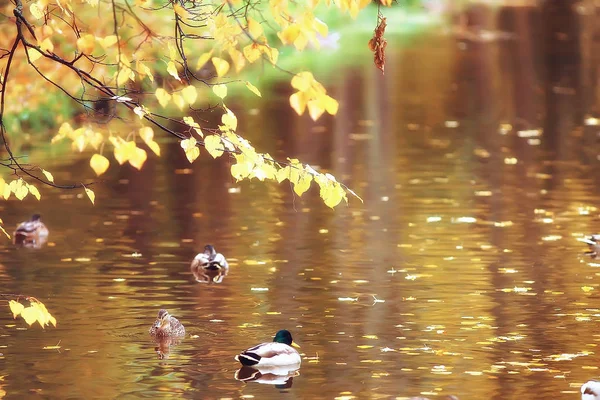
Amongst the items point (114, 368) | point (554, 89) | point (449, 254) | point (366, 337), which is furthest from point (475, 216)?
point (554, 89)

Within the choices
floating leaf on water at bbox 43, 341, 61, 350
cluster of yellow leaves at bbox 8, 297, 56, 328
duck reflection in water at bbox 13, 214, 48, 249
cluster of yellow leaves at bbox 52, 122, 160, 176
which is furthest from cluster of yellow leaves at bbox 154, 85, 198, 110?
duck reflection in water at bbox 13, 214, 48, 249

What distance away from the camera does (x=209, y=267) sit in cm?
1492

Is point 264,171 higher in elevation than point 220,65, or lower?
lower

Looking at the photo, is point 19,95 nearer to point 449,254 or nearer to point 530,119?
point 530,119

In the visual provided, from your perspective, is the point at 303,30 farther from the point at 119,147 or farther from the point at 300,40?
the point at 119,147

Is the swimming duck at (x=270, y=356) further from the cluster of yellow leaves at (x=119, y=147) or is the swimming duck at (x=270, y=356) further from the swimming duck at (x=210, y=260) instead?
the swimming duck at (x=210, y=260)

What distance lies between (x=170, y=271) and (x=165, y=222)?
128 inches

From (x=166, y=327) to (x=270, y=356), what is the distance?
4.06 ft

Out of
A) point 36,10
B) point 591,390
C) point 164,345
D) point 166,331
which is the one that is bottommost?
point 591,390

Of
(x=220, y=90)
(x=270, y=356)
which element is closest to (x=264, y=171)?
(x=220, y=90)

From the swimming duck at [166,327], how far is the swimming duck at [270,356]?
3.00 feet

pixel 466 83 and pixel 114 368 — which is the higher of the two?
pixel 466 83

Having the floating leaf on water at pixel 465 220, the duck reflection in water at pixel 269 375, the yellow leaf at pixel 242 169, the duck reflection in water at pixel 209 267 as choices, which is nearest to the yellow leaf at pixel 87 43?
the yellow leaf at pixel 242 169

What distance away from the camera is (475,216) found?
1841 cm
